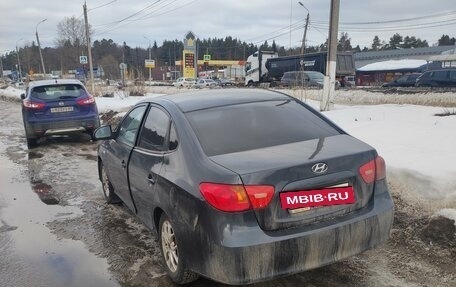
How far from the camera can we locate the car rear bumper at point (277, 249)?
2.80 metres

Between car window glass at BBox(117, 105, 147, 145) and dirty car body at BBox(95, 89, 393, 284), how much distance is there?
0.57 m

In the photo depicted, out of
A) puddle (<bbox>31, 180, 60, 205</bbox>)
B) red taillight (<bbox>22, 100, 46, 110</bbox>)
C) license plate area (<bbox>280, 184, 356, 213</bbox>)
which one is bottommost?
puddle (<bbox>31, 180, 60, 205</bbox>)

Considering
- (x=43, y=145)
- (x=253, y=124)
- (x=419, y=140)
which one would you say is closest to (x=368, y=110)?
(x=419, y=140)

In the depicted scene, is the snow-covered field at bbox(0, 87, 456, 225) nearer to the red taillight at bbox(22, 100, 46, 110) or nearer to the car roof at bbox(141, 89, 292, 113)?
the car roof at bbox(141, 89, 292, 113)

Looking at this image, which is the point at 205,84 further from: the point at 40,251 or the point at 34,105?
the point at 40,251

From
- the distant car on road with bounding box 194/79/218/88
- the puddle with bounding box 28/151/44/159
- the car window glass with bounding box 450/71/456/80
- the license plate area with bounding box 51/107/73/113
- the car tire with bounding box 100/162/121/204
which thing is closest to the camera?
the car tire with bounding box 100/162/121/204

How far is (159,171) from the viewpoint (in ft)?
11.6

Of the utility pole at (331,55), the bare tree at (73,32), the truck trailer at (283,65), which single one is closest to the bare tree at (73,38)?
the bare tree at (73,32)

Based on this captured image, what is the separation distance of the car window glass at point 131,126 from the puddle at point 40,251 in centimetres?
119

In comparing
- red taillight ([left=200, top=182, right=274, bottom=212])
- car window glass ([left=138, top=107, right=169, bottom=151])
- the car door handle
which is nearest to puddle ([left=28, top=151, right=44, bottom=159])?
car window glass ([left=138, top=107, right=169, bottom=151])

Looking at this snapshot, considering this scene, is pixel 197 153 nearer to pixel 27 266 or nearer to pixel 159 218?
pixel 159 218

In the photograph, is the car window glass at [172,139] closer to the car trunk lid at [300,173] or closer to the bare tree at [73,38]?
the car trunk lid at [300,173]

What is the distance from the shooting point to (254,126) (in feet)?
12.0

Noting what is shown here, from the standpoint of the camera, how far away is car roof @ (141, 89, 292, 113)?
389 cm
